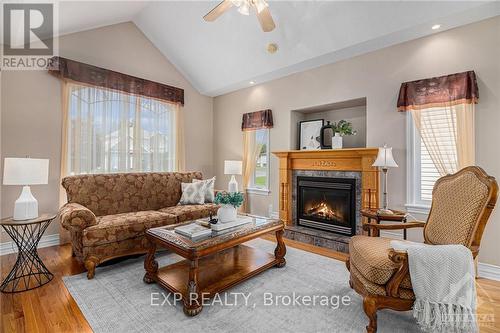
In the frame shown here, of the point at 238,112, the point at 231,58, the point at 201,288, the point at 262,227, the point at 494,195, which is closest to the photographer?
the point at 494,195

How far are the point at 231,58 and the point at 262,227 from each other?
319 cm

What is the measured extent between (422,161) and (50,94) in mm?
5226

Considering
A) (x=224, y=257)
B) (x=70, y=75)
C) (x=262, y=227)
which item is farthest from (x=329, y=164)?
(x=70, y=75)

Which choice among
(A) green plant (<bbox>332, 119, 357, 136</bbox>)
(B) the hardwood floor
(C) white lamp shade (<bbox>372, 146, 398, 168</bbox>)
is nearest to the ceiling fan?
(A) green plant (<bbox>332, 119, 357, 136</bbox>)

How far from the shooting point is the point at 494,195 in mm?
1648

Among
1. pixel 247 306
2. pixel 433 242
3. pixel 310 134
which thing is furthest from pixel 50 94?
pixel 433 242

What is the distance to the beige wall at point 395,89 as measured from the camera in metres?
2.56

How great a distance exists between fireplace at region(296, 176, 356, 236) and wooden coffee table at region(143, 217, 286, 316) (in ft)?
4.33

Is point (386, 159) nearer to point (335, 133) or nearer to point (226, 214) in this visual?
point (335, 133)

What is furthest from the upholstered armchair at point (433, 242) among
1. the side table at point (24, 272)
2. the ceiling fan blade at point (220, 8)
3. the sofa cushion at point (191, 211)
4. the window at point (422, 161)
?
Result: the side table at point (24, 272)

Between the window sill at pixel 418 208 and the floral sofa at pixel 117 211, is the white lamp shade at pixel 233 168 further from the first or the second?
the window sill at pixel 418 208

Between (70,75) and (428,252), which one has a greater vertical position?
(70,75)

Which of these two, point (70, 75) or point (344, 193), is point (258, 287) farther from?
point (70, 75)

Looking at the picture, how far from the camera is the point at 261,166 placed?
481cm
